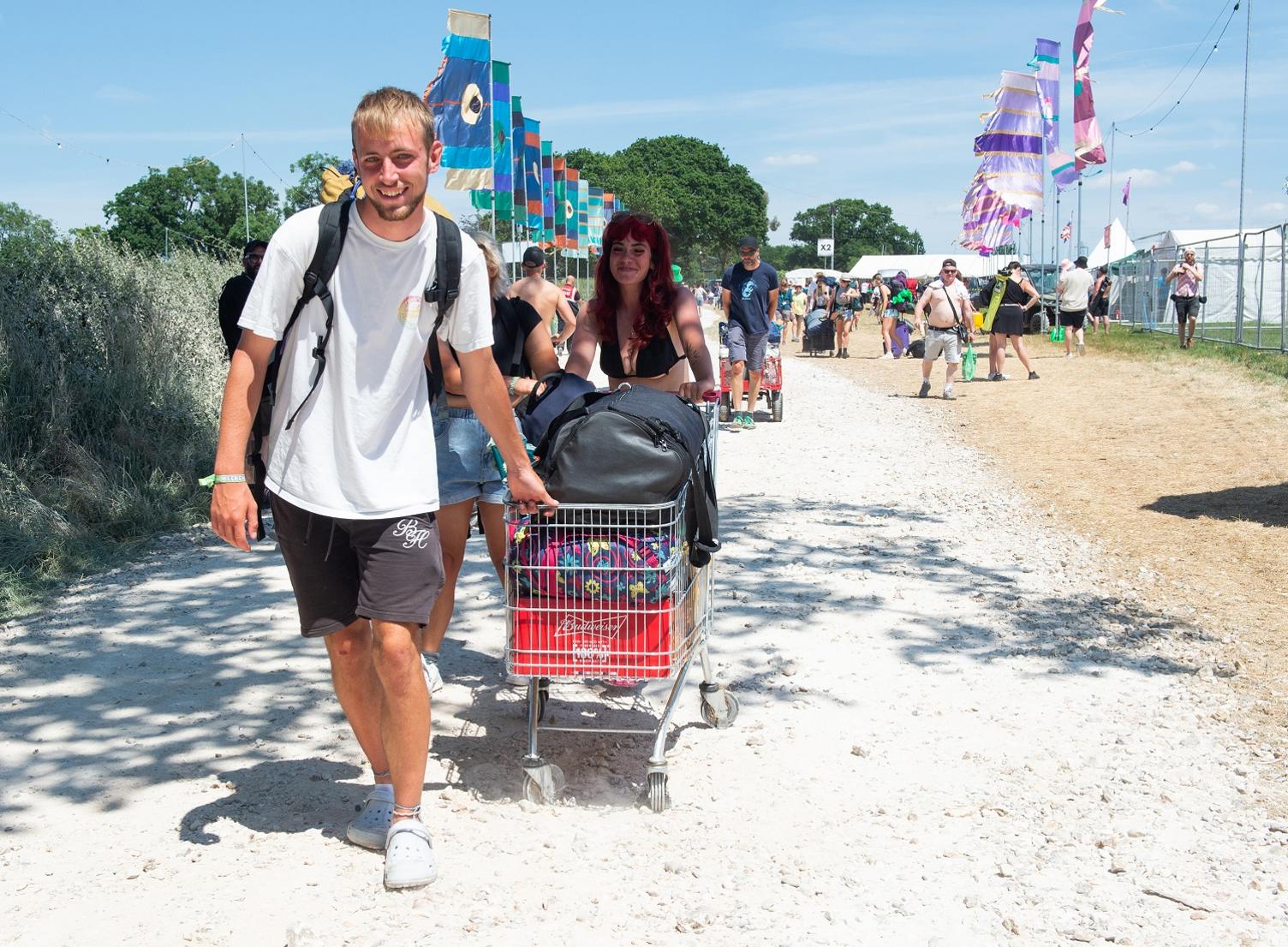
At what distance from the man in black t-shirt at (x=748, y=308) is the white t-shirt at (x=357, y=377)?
10.0 m

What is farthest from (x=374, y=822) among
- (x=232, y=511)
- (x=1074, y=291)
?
(x=1074, y=291)

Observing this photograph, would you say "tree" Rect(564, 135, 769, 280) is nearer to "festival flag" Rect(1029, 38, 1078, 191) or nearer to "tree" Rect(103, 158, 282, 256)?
"tree" Rect(103, 158, 282, 256)

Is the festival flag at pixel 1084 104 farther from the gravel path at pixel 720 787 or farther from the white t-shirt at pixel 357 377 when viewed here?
the white t-shirt at pixel 357 377

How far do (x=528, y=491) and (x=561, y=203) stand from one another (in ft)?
112

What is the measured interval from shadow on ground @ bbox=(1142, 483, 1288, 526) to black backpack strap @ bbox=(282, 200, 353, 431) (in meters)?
7.12

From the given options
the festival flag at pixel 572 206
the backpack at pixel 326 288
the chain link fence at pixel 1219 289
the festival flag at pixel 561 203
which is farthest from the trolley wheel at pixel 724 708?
the festival flag at pixel 572 206

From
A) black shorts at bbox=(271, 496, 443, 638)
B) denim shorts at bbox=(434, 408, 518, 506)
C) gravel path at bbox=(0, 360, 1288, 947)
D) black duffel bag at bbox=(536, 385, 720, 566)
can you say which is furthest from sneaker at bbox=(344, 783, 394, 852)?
denim shorts at bbox=(434, 408, 518, 506)

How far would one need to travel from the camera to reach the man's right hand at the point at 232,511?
336 centimetres

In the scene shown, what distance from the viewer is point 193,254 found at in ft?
51.0

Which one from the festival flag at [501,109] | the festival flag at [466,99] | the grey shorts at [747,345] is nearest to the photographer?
the grey shorts at [747,345]

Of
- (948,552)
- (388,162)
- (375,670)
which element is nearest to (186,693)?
(375,670)

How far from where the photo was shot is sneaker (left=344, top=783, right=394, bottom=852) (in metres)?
3.73

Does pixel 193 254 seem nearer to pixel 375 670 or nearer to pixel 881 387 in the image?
pixel 881 387

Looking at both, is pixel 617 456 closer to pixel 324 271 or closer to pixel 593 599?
pixel 593 599
